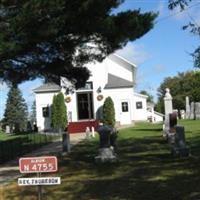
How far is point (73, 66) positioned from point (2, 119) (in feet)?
204

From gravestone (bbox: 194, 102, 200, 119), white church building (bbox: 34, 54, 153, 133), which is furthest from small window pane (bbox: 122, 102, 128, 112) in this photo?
gravestone (bbox: 194, 102, 200, 119)

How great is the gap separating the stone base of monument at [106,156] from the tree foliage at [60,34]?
401 cm

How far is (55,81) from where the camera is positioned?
25000mm

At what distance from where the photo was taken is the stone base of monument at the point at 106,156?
795 inches

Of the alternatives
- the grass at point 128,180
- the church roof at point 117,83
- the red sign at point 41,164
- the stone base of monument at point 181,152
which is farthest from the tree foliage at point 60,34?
the church roof at point 117,83

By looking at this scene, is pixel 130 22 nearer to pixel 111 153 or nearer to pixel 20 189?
pixel 111 153

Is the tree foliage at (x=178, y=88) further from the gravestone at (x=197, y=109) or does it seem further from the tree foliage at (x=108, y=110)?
the tree foliage at (x=108, y=110)

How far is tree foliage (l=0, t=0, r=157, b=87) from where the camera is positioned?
62.9 ft

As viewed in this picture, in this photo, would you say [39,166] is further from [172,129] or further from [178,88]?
[178,88]

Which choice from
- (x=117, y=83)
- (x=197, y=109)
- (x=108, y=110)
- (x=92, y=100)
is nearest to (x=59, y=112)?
(x=92, y=100)

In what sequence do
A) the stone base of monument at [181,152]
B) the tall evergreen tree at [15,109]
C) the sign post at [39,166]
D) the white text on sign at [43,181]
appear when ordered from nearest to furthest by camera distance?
the white text on sign at [43,181] → the sign post at [39,166] → the stone base of monument at [181,152] → the tall evergreen tree at [15,109]

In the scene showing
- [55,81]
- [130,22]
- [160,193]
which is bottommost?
[160,193]

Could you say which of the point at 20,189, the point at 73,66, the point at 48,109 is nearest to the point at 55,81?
the point at 73,66

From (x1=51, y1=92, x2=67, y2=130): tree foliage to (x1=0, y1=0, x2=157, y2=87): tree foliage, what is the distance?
22144mm
